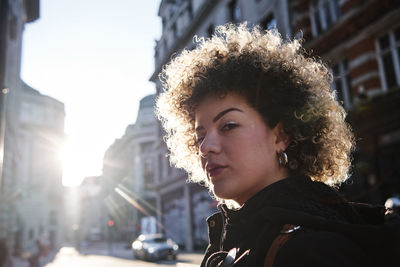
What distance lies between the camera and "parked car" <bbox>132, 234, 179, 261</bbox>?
64.7 feet

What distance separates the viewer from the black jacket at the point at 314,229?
1.04 meters

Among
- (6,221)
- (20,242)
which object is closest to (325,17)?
(6,221)

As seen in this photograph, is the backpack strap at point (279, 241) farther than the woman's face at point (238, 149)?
No

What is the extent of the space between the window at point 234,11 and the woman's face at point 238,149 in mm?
19340

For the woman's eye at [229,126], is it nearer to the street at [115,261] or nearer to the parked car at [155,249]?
the street at [115,261]

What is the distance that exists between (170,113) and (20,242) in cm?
3663

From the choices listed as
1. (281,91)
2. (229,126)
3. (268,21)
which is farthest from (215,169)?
(268,21)

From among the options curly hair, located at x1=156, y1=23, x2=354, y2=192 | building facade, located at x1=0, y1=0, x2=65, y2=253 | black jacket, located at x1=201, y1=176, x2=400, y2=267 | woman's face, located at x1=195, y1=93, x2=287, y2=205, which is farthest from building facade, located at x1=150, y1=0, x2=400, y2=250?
building facade, located at x1=0, y1=0, x2=65, y2=253

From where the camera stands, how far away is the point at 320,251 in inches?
40.4

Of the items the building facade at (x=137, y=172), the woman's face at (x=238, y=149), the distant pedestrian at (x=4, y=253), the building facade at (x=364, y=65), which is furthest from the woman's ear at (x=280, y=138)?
the building facade at (x=137, y=172)

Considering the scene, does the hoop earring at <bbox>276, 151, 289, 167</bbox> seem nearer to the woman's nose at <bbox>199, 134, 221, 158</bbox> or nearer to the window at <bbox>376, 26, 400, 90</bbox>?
the woman's nose at <bbox>199, 134, 221, 158</bbox>

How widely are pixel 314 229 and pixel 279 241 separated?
0.39ft

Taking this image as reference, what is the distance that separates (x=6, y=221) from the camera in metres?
14.7

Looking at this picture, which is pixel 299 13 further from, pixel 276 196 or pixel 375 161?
pixel 276 196
